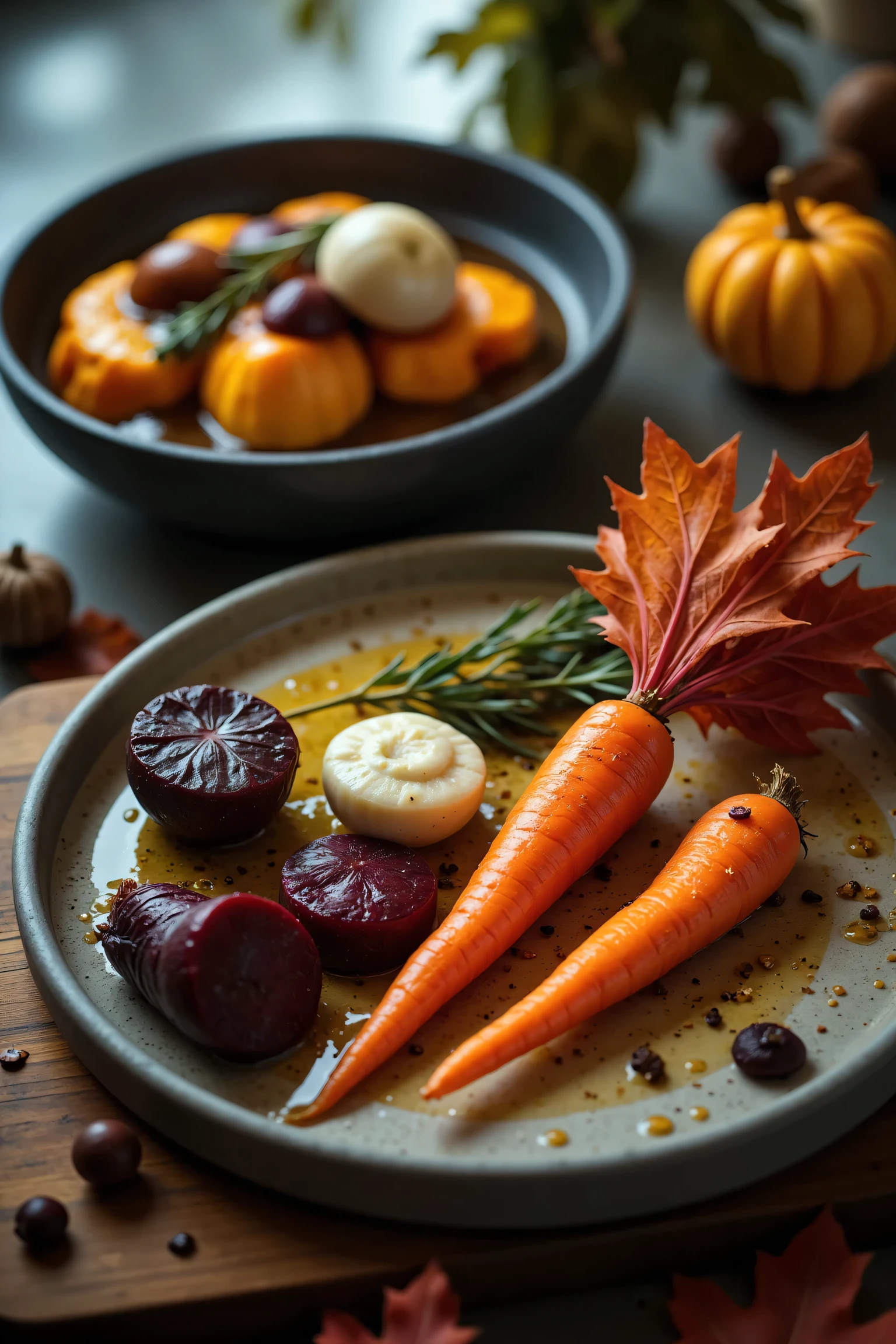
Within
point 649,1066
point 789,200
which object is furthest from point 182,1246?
point 789,200

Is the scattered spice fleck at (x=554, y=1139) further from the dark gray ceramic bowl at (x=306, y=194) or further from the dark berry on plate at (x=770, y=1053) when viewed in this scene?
the dark gray ceramic bowl at (x=306, y=194)

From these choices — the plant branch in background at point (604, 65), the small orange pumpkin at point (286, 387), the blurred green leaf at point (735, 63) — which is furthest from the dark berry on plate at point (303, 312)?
the blurred green leaf at point (735, 63)

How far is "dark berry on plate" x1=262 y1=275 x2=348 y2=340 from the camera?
6.12 ft

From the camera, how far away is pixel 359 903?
3.98ft

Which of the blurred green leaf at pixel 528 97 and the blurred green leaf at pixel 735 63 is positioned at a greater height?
the blurred green leaf at pixel 735 63

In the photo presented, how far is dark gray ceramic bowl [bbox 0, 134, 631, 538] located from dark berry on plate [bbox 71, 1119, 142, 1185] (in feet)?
2.99

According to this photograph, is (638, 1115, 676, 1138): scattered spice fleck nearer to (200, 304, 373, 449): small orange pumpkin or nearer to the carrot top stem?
the carrot top stem

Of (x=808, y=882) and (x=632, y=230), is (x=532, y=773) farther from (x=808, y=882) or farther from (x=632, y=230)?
(x=632, y=230)

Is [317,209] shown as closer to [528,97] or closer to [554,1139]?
[528,97]

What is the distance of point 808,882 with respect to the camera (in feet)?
4.27

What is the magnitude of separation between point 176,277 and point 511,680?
950 mm

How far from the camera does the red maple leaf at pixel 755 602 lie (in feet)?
4.54

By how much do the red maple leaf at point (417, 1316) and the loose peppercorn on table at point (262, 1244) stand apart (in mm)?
40

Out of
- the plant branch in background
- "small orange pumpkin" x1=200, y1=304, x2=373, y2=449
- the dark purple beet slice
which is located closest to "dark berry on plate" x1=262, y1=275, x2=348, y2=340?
"small orange pumpkin" x1=200, y1=304, x2=373, y2=449
